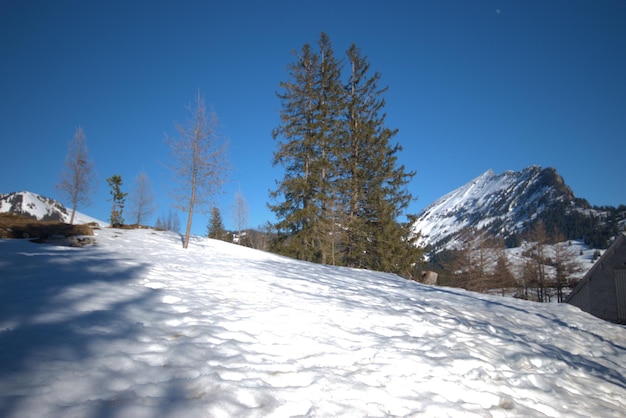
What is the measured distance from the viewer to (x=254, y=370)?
280 centimetres

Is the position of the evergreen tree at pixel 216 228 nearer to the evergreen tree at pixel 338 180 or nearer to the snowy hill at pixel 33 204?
the evergreen tree at pixel 338 180

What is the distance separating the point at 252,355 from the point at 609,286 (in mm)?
27218

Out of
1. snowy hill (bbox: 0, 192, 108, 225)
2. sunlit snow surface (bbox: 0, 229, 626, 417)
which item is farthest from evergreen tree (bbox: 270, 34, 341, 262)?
snowy hill (bbox: 0, 192, 108, 225)

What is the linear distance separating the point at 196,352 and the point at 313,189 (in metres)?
15.8

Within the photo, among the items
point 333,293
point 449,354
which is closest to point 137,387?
point 449,354

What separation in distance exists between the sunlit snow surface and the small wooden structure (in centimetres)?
1953

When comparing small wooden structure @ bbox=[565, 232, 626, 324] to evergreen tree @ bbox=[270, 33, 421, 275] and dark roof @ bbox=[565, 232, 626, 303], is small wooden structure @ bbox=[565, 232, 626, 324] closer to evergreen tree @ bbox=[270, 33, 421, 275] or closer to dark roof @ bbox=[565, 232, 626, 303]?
dark roof @ bbox=[565, 232, 626, 303]

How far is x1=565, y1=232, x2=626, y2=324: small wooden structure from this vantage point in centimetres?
1939

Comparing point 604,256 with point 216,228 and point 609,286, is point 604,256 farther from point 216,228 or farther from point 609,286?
point 216,228

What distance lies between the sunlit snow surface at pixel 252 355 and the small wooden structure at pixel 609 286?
1953 centimetres

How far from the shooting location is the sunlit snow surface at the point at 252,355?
221 cm

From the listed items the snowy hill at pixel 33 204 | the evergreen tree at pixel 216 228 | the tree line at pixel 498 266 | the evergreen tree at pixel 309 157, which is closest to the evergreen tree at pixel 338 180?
the evergreen tree at pixel 309 157

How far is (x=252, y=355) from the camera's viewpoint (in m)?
3.11

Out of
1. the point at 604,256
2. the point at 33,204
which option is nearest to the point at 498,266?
the point at 604,256
